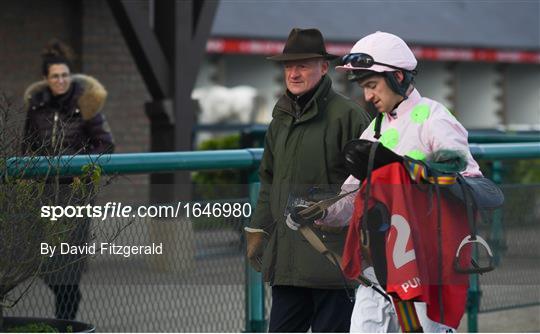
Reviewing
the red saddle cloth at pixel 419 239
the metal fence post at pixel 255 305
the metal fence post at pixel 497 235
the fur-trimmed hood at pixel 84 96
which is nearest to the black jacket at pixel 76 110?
the fur-trimmed hood at pixel 84 96

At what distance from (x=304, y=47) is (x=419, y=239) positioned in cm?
132

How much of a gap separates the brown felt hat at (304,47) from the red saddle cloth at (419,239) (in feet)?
3.39

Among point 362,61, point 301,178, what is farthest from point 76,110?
point 362,61

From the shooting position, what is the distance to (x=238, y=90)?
27.0 meters

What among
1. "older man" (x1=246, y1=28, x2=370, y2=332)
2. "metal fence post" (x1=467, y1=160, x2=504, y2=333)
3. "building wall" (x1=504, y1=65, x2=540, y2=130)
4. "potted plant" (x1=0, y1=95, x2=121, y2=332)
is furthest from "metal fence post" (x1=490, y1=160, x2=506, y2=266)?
"building wall" (x1=504, y1=65, x2=540, y2=130)

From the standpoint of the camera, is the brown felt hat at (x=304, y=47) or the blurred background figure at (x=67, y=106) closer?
the brown felt hat at (x=304, y=47)

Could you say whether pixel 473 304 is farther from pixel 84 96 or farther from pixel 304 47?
pixel 304 47

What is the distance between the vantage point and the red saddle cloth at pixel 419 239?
5.00 meters

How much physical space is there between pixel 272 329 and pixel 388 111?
4.19 ft

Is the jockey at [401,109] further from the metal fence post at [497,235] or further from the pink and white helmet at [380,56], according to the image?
the metal fence post at [497,235]

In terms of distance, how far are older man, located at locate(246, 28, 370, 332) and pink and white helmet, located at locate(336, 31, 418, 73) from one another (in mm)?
706

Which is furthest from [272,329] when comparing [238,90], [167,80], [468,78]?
[468,78]

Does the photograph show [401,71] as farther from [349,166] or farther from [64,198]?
[64,198]

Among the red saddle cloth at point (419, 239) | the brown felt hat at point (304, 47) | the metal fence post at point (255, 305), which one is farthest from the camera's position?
the metal fence post at point (255, 305)
